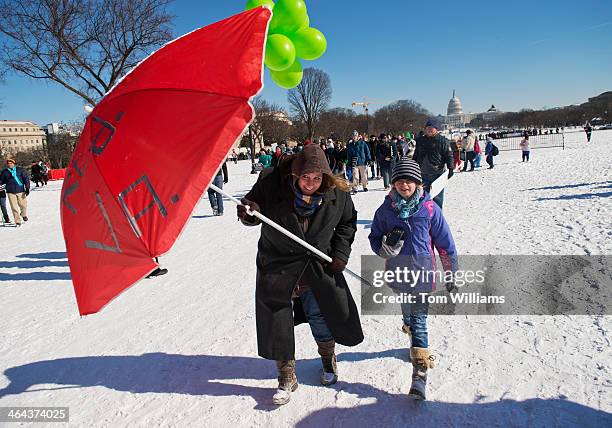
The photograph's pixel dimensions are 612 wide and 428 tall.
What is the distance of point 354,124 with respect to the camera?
83.4m

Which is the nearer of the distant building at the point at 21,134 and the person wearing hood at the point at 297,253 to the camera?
the person wearing hood at the point at 297,253

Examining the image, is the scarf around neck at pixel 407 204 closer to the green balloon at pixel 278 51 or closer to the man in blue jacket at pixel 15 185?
the green balloon at pixel 278 51

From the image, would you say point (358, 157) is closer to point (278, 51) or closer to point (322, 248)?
point (278, 51)

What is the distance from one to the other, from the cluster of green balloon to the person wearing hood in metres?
0.84

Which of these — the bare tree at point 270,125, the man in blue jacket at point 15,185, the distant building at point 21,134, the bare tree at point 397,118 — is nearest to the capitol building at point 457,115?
the bare tree at point 397,118

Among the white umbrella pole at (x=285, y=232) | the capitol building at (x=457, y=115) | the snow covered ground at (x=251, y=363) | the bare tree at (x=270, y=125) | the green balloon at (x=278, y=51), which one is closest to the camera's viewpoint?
the white umbrella pole at (x=285, y=232)

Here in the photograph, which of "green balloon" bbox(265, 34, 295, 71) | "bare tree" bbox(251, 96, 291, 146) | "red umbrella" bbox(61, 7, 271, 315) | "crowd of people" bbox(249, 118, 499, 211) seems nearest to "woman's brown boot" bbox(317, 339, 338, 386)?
"crowd of people" bbox(249, 118, 499, 211)

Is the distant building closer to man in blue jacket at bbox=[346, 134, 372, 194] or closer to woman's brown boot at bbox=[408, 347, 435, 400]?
man in blue jacket at bbox=[346, 134, 372, 194]

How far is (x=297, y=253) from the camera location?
2.70 metres

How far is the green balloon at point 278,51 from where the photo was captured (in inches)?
114

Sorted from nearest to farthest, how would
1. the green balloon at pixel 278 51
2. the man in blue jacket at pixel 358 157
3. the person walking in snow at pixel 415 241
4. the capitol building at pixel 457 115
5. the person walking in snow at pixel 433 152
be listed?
the person walking in snow at pixel 415 241 → the green balloon at pixel 278 51 → the person walking in snow at pixel 433 152 → the man in blue jacket at pixel 358 157 → the capitol building at pixel 457 115

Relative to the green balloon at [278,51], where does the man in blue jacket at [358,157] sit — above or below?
below

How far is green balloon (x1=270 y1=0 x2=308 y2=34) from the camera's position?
122 inches

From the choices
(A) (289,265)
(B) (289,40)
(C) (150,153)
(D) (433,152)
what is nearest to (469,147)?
(D) (433,152)
